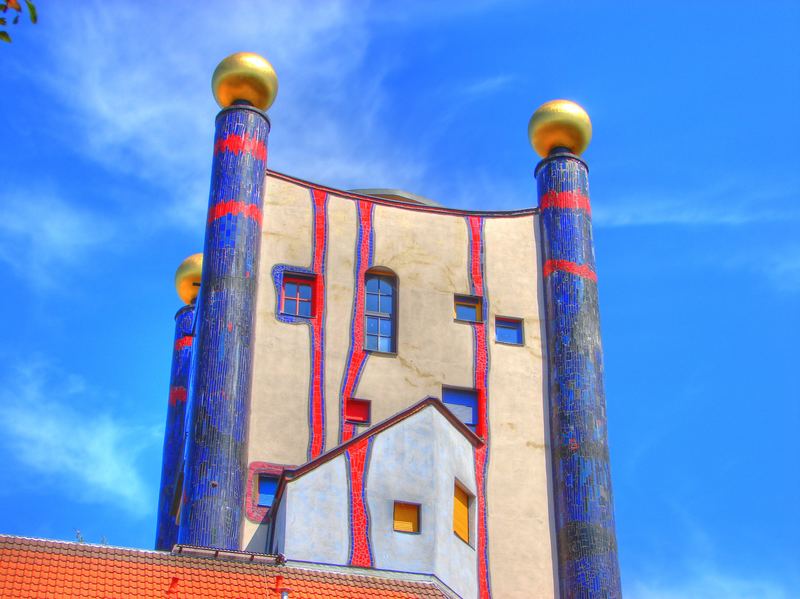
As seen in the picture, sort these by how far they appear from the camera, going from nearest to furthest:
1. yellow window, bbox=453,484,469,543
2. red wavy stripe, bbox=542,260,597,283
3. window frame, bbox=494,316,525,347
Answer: yellow window, bbox=453,484,469,543
window frame, bbox=494,316,525,347
red wavy stripe, bbox=542,260,597,283

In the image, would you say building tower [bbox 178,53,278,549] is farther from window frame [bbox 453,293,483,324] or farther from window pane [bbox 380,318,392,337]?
window frame [bbox 453,293,483,324]

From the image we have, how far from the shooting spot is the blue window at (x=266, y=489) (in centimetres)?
1639

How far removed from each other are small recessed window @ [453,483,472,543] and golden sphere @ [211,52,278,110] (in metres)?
6.34

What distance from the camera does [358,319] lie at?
18.2 metres

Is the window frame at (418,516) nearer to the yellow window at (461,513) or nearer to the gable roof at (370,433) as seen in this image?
the yellow window at (461,513)

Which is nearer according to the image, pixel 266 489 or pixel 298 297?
pixel 266 489

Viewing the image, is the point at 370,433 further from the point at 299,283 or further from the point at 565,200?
the point at 565,200

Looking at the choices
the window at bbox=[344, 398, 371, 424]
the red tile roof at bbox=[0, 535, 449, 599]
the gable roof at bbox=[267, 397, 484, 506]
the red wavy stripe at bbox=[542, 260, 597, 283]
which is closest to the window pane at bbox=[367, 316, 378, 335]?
the window at bbox=[344, 398, 371, 424]

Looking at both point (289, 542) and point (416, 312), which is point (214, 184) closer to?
point (416, 312)

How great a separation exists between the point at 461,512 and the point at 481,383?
3.11 m

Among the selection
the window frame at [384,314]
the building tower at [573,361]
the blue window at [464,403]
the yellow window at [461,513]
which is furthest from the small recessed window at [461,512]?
the window frame at [384,314]

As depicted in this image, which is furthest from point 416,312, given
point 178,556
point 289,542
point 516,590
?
point 178,556

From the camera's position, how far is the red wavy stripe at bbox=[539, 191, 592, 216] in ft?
64.0

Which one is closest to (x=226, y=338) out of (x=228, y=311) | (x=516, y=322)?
(x=228, y=311)
